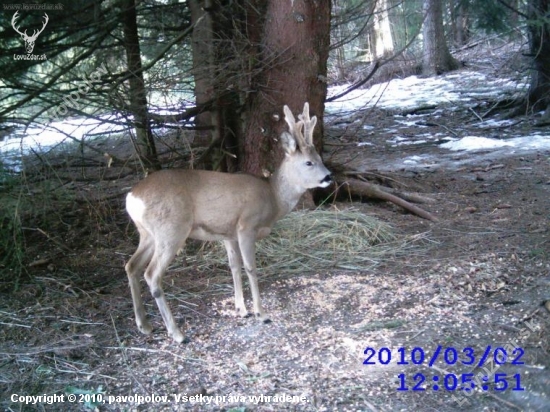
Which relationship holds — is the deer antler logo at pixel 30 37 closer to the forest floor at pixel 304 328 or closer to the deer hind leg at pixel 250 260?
the forest floor at pixel 304 328

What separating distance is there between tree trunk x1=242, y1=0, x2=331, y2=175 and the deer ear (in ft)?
4.37

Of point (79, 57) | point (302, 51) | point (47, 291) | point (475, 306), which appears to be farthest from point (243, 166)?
point (475, 306)

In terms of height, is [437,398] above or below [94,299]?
below

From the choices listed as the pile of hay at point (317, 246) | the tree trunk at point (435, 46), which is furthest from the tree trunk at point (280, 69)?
the tree trunk at point (435, 46)

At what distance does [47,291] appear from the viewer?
204 inches

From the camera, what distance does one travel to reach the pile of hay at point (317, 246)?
18.5ft

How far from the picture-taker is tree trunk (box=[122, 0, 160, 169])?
19.0ft

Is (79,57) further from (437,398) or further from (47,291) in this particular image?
(437,398)

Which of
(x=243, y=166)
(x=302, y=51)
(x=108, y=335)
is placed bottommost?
(x=108, y=335)

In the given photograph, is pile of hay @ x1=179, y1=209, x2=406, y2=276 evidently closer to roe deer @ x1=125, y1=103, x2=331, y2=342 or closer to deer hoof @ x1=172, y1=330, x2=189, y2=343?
roe deer @ x1=125, y1=103, x2=331, y2=342

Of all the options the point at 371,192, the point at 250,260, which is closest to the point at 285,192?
the point at 250,260

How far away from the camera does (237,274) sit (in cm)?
489

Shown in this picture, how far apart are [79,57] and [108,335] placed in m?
2.77

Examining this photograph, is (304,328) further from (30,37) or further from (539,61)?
(539,61)
